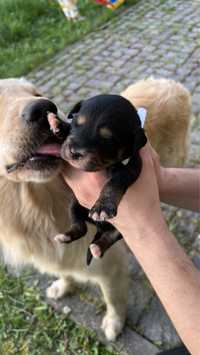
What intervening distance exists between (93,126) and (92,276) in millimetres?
1202

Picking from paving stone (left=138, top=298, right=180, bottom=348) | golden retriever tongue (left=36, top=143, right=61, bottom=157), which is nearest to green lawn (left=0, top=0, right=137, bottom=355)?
paving stone (left=138, top=298, right=180, bottom=348)

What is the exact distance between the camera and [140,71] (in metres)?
5.52

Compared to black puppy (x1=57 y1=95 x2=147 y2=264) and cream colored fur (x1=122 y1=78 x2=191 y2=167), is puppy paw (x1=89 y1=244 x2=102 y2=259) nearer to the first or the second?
black puppy (x1=57 y1=95 x2=147 y2=264)

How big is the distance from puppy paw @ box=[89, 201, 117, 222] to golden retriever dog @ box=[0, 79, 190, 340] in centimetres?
30

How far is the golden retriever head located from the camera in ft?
5.77

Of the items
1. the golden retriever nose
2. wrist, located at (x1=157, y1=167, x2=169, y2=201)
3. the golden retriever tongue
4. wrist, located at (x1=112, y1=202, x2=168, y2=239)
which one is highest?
the golden retriever nose

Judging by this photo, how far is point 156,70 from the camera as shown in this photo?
547 cm

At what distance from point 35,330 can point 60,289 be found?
37cm

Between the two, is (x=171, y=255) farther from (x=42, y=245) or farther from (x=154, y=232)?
(x=42, y=245)

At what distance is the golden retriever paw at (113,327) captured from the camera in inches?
110

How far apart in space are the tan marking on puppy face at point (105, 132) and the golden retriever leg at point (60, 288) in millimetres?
1639

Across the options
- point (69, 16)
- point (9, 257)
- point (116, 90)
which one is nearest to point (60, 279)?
point (9, 257)

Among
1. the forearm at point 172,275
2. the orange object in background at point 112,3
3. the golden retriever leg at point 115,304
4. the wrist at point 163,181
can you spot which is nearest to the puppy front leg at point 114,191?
the forearm at point 172,275

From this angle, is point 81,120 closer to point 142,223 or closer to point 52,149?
point 52,149
